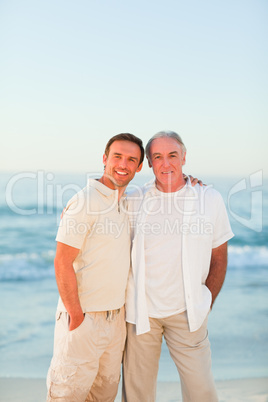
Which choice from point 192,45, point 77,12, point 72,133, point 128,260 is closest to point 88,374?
point 128,260

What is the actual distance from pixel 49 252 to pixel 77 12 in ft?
23.6

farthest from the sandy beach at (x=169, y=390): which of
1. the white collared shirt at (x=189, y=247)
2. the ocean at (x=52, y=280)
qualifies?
the white collared shirt at (x=189, y=247)

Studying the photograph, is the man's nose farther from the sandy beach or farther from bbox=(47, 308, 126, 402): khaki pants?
the sandy beach

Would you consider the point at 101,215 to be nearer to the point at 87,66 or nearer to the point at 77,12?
the point at 77,12

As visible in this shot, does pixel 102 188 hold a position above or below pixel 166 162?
below

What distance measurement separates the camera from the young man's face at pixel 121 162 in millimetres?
2465

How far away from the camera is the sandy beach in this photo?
10.9 feet

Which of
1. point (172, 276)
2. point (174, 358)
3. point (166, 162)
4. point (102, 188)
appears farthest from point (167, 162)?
point (174, 358)

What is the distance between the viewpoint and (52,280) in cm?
972

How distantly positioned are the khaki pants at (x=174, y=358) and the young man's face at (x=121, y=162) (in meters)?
0.87

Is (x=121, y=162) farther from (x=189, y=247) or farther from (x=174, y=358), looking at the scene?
(x=174, y=358)

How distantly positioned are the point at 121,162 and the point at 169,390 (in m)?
2.20

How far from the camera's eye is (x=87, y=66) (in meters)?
14.3

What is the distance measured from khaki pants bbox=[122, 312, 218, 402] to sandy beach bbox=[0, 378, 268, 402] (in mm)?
915
